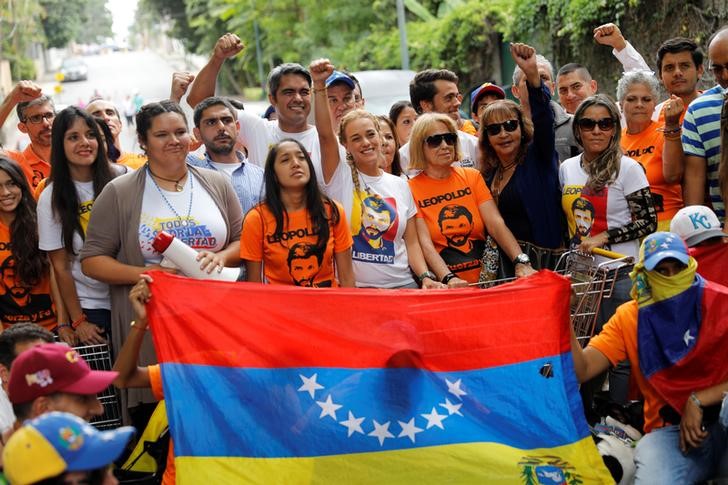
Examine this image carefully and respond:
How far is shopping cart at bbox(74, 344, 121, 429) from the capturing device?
18.8 feet

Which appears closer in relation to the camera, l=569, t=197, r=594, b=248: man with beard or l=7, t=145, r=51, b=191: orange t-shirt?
l=569, t=197, r=594, b=248: man with beard

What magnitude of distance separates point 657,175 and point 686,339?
6.44ft

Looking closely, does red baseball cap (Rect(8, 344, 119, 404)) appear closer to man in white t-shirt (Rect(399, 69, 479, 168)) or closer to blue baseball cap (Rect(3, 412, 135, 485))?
blue baseball cap (Rect(3, 412, 135, 485))

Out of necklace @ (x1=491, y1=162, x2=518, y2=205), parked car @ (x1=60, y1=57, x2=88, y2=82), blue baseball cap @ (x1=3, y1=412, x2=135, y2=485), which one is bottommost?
blue baseball cap @ (x1=3, y1=412, x2=135, y2=485)

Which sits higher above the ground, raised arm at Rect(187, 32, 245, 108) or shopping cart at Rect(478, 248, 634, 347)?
raised arm at Rect(187, 32, 245, 108)

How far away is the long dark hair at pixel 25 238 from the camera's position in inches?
243

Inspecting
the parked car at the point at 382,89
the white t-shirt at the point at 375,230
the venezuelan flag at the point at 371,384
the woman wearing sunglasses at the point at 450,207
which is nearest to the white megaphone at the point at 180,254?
the venezuelan flag at the point at 371,384

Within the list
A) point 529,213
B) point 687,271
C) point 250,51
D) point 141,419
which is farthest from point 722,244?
point 250,51

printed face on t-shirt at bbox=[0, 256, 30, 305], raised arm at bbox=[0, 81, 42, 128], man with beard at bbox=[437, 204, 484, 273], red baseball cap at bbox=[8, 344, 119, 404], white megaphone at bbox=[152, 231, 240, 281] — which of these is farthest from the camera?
raised arm at bbox=[0, 81, 42, 128]

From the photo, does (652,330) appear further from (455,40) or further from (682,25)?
(455,40)

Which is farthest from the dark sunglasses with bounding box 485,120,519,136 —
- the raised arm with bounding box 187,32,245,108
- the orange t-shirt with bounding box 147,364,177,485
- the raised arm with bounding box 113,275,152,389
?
the orange t-shirt with bounding box 147,364,177,485

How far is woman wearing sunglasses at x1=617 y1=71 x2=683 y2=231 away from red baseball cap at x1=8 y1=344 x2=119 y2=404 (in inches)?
159

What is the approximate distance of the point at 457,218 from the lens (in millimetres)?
6535

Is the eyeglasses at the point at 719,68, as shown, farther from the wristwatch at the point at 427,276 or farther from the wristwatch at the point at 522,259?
the wristwatch at the point at 427,276
